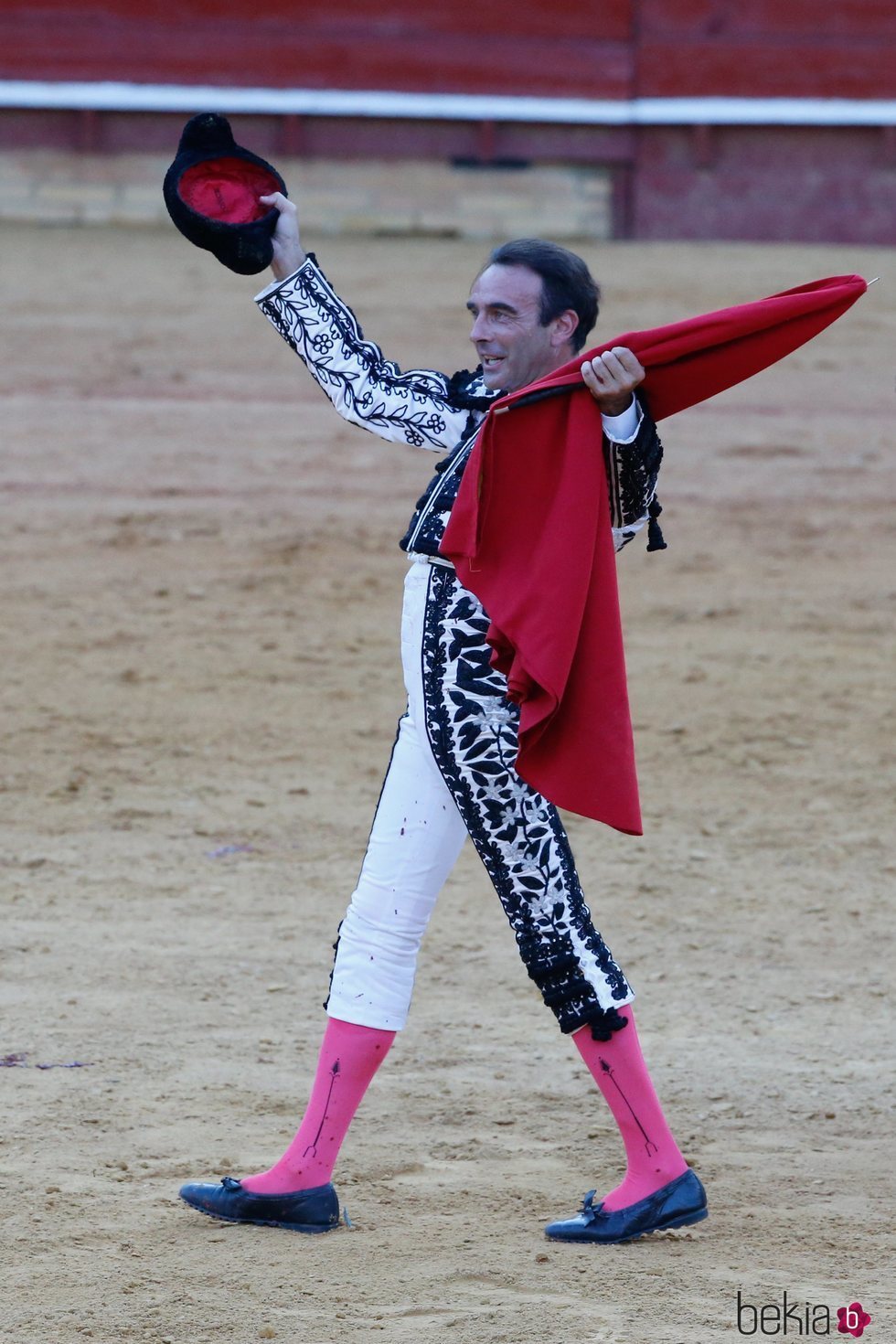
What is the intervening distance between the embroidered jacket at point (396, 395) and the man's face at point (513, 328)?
0.08 meters

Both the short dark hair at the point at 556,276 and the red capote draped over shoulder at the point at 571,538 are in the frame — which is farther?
the short dark hair at the point at 556,276

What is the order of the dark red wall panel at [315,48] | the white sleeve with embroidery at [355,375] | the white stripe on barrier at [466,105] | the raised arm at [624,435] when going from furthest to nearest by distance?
the dark red wall panel at [315,48], the white stripe on barrier at [466,105], the white sleeve with embroidery at [355,375], the raised arm at [624,435]

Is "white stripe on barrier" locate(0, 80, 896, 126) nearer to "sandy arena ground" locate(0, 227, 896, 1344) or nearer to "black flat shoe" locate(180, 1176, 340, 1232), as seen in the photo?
"sandy arena ground" locate(0, 227, 896, 1344)

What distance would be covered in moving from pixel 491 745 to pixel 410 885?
0.90 ft

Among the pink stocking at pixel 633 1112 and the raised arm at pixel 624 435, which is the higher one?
the raised arm at pixel 624 435

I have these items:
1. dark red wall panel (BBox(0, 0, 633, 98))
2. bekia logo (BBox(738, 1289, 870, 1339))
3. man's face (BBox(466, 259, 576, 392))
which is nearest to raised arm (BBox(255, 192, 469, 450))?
man's face (BBox(466, 259, 576, 392))

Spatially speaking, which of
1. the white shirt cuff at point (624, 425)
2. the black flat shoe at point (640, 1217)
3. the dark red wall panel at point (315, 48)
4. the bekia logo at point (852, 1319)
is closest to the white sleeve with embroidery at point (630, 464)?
the white shirt cuff at point (624, 425)

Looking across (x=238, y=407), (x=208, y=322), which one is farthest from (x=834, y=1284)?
(x=208, y=322)

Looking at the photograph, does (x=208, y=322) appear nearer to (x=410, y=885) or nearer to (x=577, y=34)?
(x=577, y=34)

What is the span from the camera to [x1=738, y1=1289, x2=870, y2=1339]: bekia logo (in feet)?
8.25

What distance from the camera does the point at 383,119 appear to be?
1545 centimetres

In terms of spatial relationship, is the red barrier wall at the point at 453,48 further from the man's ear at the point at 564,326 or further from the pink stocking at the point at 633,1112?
the pink stocking at the point at 633,1112

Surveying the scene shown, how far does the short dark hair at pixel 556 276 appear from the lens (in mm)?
2643

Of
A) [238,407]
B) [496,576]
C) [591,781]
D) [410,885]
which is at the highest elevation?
[238,407]
